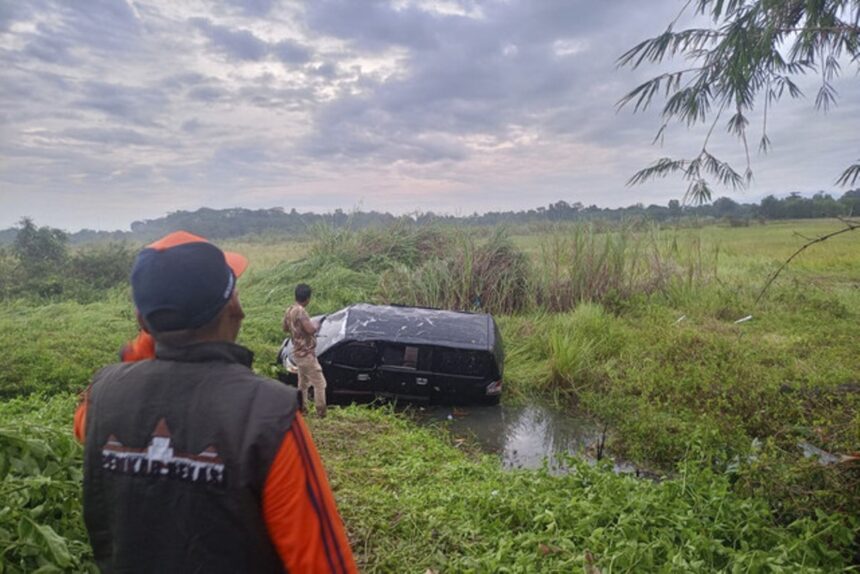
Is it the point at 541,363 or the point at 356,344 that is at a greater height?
the point at 356,344

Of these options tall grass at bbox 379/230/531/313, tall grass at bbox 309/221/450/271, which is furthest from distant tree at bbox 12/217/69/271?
tall grass at bbox 379/230/531/313

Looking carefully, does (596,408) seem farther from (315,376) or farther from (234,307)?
(234,307)

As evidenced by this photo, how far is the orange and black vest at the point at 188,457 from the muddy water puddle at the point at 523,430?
200 inches

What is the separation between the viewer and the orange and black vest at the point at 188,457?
1.25 meters

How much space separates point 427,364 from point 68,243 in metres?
17.8

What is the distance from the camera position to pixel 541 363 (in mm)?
8742

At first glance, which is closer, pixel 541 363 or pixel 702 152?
pixel 702 152

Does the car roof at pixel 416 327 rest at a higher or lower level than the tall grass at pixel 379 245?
lower

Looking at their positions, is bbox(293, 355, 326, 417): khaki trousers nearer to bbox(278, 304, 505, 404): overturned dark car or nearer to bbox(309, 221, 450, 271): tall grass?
bbox(278, 304, 505, 404): overturned dark car

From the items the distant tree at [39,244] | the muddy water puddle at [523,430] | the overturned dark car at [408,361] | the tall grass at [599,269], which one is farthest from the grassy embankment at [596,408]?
the distant tree at [39,244]

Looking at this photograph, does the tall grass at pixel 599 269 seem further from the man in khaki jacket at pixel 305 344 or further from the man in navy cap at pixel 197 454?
the man in navy cap at pixel 197 454

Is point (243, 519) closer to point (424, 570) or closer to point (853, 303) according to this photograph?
point (424, 570)

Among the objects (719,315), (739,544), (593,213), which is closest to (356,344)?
(739,544)


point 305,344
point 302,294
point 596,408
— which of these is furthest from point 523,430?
point 302,294
